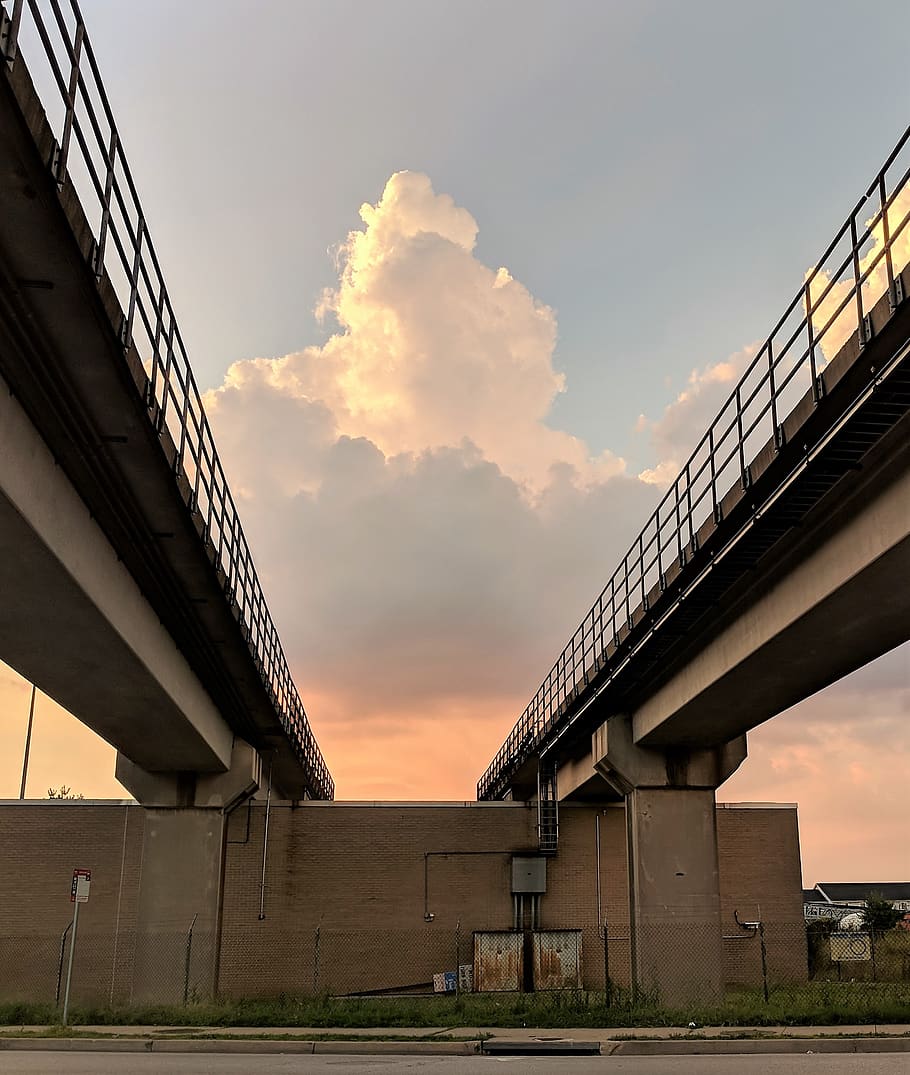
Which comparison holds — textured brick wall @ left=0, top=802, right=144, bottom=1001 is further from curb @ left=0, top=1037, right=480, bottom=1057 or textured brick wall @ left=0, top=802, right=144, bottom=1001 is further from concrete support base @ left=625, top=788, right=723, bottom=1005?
concrete support base @ left=625, top=788, right=723, bottom=1005

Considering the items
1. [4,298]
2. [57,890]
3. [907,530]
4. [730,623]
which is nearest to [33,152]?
[4,298]

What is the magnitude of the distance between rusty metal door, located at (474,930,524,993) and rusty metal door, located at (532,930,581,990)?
1.55 feet

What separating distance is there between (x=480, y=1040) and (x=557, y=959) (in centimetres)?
1378

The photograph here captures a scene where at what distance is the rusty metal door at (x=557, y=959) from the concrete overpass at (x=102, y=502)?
9.11 metres

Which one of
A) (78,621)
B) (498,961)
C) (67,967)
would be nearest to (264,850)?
(67,967)

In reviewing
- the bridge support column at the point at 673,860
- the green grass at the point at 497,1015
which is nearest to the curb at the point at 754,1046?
the green grass at the point at 497,1015

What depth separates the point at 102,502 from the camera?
47.1ft

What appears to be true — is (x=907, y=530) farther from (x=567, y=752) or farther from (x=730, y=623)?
(x=567, y=752)

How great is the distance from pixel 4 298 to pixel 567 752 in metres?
24.9

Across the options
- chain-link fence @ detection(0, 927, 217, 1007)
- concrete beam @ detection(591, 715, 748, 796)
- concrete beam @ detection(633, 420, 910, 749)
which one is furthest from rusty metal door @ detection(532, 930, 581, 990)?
chain-link fence @ detection(0, 927, 217, 1007)

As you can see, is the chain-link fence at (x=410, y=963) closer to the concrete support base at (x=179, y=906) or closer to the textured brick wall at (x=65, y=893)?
the textured brick wall at (x=65, y=893)

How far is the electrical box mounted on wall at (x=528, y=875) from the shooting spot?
33.4 m

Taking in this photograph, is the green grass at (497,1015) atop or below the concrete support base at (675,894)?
below

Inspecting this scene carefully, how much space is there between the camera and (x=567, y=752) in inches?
1273
